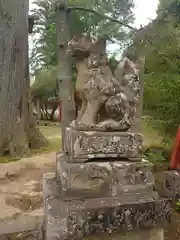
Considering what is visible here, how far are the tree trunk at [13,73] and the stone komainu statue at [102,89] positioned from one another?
15.8ft

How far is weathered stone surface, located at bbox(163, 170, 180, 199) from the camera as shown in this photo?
3.79m

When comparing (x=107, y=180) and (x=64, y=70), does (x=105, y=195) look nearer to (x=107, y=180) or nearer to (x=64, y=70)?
(x=107, y=180)

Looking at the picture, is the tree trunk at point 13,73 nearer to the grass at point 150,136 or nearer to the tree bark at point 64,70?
the tree bark at point 64,70

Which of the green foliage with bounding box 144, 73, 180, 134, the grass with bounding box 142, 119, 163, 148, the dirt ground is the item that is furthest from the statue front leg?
the grass with bounding box 142, 119, 163, 148

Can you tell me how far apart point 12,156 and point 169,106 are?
379 cm

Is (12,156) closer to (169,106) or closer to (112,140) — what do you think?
(169,106)

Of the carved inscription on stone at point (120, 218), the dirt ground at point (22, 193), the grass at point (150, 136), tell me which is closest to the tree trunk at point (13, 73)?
the dirt ground at point (22, 193)

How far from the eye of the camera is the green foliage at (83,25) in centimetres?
691

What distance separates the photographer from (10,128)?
267 inches

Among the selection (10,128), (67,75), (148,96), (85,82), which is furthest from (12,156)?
(85,82)

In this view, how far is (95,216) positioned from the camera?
1.93m

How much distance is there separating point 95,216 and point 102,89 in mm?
897

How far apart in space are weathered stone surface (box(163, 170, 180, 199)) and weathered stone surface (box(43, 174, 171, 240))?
186 centimetres

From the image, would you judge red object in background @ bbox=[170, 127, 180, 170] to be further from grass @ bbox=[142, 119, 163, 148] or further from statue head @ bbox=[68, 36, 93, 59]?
statue head @ bbox=[68, 36, 93, 59]
